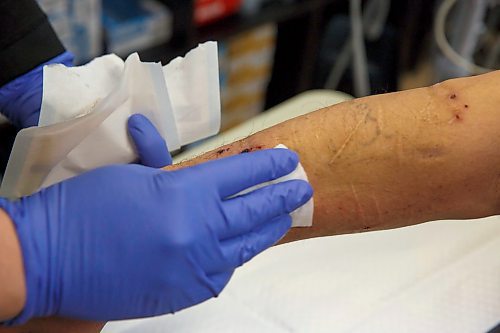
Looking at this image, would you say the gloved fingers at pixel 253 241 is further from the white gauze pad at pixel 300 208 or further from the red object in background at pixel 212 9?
the red object in background at pixel 212 9

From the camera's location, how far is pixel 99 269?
840 mm

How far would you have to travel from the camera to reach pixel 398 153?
3.38 feet

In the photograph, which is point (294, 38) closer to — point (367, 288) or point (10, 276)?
point (367, 288)

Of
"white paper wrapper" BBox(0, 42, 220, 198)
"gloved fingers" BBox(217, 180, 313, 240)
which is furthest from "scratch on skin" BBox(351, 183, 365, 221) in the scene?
"white paper wrapper" BBox(0, 42, 220, 198)

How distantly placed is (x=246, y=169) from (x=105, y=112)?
0.22m

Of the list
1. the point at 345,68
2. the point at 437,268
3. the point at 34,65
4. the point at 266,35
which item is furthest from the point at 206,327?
the point at 345,68

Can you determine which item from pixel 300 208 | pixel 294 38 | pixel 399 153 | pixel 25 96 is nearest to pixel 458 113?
pixel 399 153

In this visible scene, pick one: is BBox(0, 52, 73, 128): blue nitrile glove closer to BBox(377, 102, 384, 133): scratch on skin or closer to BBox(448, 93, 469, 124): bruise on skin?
BBox(377, 102, 384, 133): scratch on skin

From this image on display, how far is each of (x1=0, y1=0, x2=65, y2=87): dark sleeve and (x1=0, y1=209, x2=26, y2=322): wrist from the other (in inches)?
21.4

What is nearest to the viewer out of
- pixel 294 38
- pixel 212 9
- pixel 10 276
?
pixel 10 276

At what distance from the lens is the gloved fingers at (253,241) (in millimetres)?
894

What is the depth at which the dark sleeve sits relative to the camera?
128 centimetres

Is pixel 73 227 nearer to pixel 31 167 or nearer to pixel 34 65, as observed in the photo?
pixel 31 167

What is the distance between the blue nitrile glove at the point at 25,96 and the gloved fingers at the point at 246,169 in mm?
496
